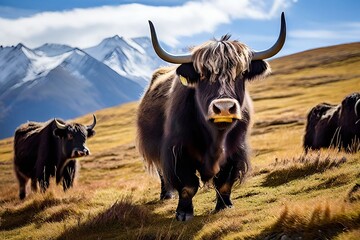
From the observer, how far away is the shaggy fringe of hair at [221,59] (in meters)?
6.45

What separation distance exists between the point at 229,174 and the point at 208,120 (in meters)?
1.58

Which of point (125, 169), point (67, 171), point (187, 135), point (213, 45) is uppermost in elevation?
point (213, 45)

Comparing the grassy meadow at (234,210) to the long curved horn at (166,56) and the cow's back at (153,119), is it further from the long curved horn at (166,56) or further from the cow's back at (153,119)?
the long curved horn at (166,56)

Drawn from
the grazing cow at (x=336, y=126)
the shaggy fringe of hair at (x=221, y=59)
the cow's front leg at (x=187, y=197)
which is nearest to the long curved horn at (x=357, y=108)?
the grazing cow at (x=336, y=126)

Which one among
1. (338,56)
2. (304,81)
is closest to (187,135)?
(304,81)

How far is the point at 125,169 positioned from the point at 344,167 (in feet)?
85.6

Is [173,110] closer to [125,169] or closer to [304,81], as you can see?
[125,169]

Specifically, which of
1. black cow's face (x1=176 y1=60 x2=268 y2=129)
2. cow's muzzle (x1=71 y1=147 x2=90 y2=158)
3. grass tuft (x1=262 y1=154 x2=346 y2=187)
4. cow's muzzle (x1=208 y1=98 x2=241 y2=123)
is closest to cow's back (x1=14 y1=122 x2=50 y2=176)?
cow's muzzle (x1=71 y1=147 x2=90 y2=158)

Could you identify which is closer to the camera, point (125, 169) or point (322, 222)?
point (322, 222)

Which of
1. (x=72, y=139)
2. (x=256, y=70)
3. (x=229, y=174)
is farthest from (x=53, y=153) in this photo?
(x=256, y=70)

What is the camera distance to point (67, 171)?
518 inches

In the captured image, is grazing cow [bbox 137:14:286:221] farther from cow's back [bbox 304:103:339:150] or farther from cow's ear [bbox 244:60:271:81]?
cow's back [bbox 304:103:339:150]

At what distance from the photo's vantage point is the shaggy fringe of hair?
21.2 feet

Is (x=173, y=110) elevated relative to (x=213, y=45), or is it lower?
lower
